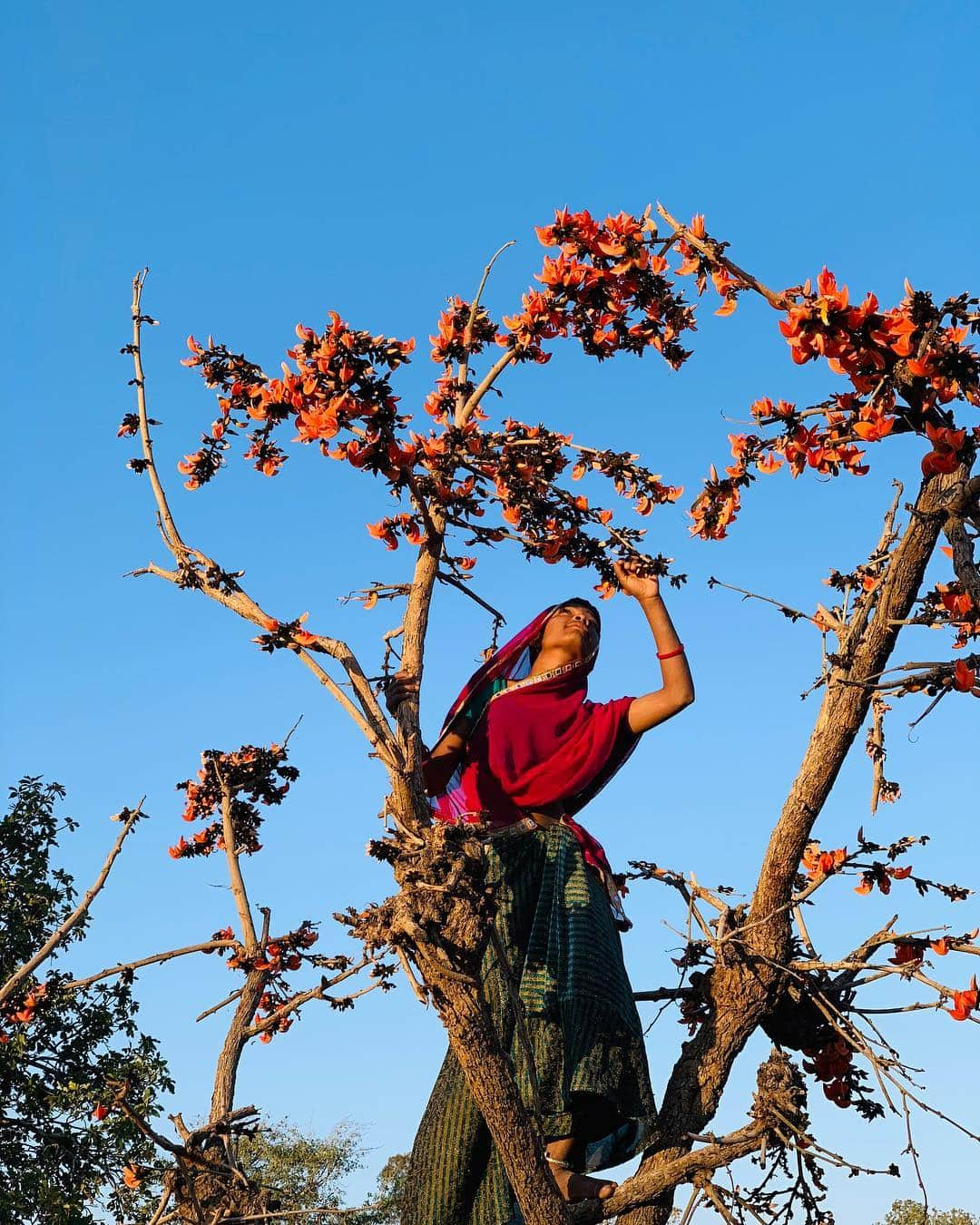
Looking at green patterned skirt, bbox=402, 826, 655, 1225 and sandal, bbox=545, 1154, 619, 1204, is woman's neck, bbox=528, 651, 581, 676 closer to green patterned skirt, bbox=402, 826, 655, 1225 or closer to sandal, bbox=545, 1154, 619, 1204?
green patterned skirt, bbox=402, 826, 655, 1225

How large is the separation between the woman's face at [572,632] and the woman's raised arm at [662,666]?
38 cm

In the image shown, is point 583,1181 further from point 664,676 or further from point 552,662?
point 552,662

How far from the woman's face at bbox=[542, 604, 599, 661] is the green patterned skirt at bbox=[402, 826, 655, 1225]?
3.07 ft

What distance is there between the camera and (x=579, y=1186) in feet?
14.4

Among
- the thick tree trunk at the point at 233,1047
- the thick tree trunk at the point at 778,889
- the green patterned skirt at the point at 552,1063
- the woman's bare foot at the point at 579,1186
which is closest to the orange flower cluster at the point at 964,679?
the thick tree trunk at the point at 778,889

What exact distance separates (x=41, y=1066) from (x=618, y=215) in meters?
6.85

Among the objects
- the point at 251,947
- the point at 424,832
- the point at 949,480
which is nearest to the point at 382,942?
the point at 424,832

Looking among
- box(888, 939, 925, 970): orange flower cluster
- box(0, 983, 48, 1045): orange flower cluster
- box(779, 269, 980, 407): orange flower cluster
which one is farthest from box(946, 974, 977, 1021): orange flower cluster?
box(0, 983, 48, 1045): orange flower cluster

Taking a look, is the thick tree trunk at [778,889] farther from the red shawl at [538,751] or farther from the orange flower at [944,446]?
the orange flower at [944,446]

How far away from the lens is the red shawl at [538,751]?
16.6 ft

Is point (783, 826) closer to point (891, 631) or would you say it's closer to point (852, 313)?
point (891, 631)

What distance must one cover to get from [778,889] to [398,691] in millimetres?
1700

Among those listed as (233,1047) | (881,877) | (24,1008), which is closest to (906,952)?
(881,877)

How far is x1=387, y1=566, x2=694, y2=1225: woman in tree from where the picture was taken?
4.51 metres
